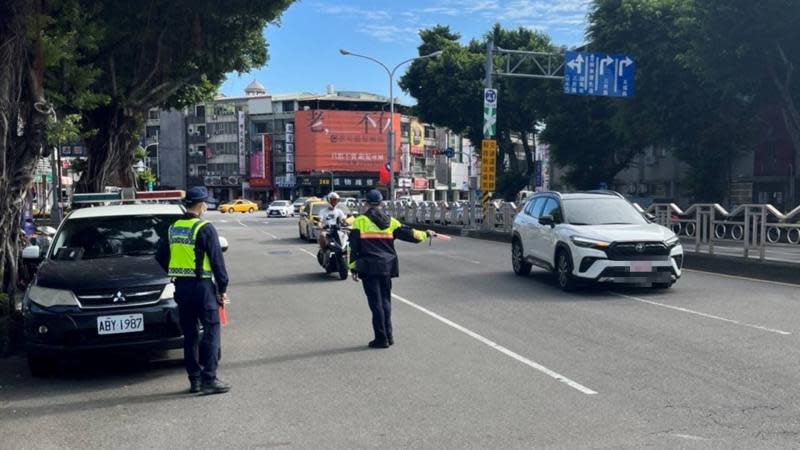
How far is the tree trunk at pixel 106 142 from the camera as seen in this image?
17594 millimetres

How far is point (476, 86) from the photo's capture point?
165ft

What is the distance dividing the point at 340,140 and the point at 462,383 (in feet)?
257

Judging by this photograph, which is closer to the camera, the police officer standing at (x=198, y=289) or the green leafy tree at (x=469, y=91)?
the police officer standing at (x=198, y=289)

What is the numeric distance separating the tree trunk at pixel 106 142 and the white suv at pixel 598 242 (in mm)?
10043

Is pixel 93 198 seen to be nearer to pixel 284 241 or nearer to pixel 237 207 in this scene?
pixel 284 241

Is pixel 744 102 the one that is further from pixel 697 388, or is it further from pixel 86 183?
pixel 697 388

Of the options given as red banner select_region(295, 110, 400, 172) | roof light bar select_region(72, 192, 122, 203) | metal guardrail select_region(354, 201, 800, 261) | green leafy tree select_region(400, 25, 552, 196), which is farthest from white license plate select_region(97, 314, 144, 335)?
red banner select_region(295, 110, 400, 172)

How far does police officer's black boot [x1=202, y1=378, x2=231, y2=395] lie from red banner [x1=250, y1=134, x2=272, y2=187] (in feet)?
266

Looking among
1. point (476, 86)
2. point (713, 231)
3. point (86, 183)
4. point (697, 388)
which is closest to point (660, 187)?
point (476, 86)

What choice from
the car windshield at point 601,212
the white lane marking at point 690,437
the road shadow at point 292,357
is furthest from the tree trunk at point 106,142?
the white lane marking at point 690,437

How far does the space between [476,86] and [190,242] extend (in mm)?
45493

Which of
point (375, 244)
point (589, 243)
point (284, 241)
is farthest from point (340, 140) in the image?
point (375, 244)

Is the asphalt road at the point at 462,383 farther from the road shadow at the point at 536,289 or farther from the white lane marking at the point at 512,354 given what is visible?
the road shadow at the point at 536,289

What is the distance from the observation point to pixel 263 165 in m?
85.9
